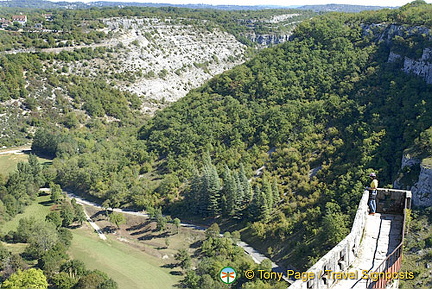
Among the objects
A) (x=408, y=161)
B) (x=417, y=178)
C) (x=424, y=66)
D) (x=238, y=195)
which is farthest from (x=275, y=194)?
(x=424, y=66)

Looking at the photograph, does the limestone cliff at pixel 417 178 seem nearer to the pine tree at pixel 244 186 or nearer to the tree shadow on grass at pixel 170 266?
the pine tree at pixel 244 186

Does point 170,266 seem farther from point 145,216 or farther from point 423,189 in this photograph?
point 423,189

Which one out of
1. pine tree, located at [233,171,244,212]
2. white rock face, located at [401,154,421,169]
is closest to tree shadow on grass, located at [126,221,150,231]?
pine tree, located at [233,171,244,212]

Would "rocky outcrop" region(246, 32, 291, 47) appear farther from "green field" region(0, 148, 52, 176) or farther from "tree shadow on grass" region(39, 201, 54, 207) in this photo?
"tree shadow on grass" region(39, 201, 54, 207)

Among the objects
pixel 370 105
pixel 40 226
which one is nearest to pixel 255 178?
pixel 370 105

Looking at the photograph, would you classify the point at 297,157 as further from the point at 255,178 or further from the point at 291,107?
the point at 291,107
